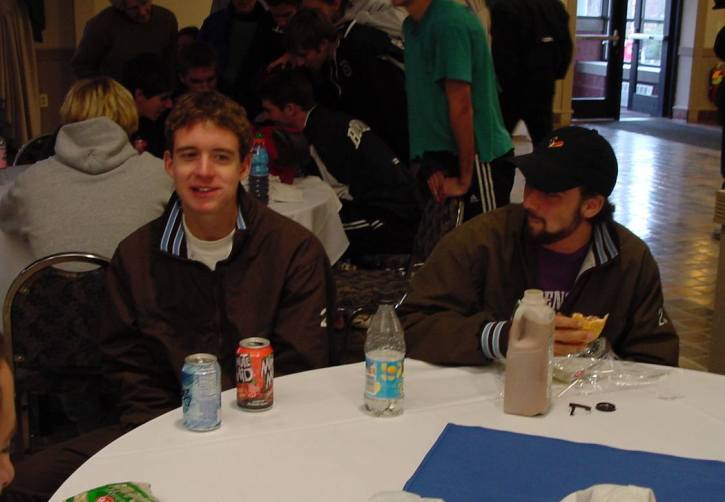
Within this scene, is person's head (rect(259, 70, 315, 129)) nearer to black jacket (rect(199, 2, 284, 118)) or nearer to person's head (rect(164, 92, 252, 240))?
black jacket (rect(199, 2, 284, 118))

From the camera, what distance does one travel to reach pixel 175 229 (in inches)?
89.7

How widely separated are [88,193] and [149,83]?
1.95 m

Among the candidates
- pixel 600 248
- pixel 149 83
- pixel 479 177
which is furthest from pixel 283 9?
pixel 600 248

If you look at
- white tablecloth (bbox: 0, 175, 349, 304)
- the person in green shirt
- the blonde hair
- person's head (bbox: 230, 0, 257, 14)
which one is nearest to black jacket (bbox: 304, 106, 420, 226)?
white tablecloth (bbox: 0, 175, 349, 304)

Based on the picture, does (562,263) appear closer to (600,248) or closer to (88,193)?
(600,248)

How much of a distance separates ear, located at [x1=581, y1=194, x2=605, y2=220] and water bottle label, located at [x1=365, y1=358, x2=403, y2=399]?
2.29 feet

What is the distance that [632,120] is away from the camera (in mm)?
12875

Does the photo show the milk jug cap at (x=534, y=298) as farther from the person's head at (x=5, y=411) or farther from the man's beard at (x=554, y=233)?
the person's head at (x=5, y=411)

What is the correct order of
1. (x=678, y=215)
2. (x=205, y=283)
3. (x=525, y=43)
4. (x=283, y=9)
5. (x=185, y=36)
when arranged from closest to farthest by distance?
(x=205, y=283), (x=283, y=9), (x=525, y=43), (x=185, y=36), (x=678, y=215)

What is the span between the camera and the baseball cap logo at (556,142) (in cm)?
228

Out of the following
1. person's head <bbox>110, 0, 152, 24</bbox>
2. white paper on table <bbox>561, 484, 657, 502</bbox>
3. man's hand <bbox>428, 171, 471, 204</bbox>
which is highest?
person's head <bbox>110, 0, 152, 24</bbox>

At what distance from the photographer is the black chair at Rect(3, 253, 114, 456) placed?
240 cm

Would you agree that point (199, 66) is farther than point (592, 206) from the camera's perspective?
Yes

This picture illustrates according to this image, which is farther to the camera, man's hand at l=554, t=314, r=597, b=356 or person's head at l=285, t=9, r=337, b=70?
person's head at l=285, t=9, r=337, b=70
